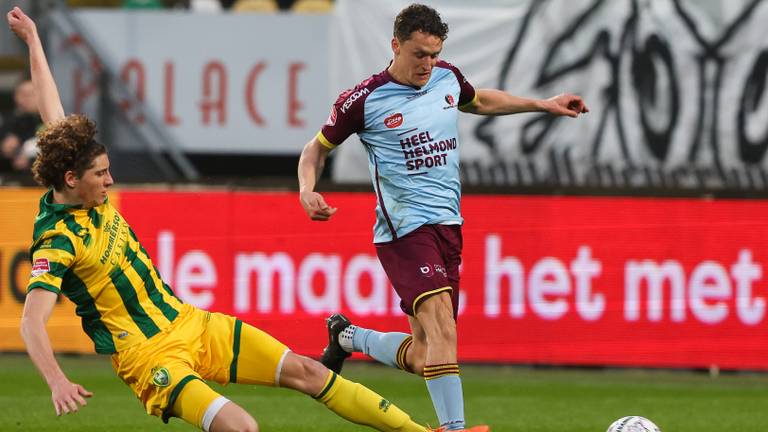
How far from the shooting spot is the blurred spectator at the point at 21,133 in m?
14.2

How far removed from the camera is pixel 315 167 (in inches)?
308

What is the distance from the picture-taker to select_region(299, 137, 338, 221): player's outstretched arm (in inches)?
282

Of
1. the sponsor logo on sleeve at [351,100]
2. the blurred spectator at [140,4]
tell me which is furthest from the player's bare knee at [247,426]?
the blurred spectator at [140,4]

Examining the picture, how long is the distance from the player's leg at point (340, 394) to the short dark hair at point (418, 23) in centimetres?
183

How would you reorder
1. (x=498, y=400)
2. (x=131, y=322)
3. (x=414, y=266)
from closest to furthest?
(x=131, y=322), (x=414, y=266), (x=498, y=400)

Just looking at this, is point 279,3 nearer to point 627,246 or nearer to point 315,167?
point 627,246

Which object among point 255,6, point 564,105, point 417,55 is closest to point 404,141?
point 417,55

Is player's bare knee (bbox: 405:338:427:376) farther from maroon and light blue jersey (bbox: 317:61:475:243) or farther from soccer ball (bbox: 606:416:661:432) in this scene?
soccer ball (bbox: 606:416:661:432)

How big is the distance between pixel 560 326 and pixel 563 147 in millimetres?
2006

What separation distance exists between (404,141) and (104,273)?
1.90 meters

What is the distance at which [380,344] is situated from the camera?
8484 mm

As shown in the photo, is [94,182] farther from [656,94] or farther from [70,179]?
[656,94]

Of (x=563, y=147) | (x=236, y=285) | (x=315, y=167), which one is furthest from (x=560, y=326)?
(x=315, y=167)

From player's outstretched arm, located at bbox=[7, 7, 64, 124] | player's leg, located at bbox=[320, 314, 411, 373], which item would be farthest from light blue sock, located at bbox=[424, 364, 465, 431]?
player's outstretched arm, located at bbox=[7, 7, 64, 124]
